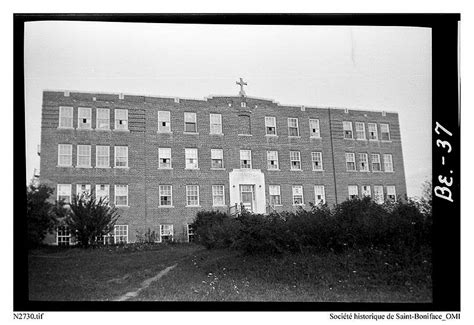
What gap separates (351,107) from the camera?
9688mm

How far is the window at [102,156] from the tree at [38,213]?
1239mm

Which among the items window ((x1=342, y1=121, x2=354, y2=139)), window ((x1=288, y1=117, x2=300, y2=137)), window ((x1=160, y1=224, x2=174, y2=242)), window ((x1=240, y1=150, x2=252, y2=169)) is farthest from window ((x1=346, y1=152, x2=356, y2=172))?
window ((x1=160, y1=224, x2=174, y2=242))

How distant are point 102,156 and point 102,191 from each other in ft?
2.52

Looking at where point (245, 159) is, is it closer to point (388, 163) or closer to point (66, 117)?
point (388, 163)

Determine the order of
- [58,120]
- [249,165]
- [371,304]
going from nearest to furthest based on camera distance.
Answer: [371,304] < [58,120] < [249,165]

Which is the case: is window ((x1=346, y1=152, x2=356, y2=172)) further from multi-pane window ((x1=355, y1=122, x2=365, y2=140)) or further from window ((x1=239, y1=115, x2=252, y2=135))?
window ((x1=239, y1=115, x2=252, y2=135))

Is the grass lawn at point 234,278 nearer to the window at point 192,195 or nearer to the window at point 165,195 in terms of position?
the window at point 165,195

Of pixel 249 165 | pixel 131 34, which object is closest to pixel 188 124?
pixel 249 165

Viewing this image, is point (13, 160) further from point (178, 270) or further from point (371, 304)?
point (371, 304)

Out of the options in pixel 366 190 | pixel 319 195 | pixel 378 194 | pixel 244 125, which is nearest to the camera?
pixel 378 194

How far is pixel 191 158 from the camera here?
10422 mm

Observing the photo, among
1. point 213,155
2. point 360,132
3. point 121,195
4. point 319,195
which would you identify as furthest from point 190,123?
point 360,132

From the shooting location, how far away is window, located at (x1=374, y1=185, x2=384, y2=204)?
979cm

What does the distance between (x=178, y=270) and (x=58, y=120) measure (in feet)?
12.6
